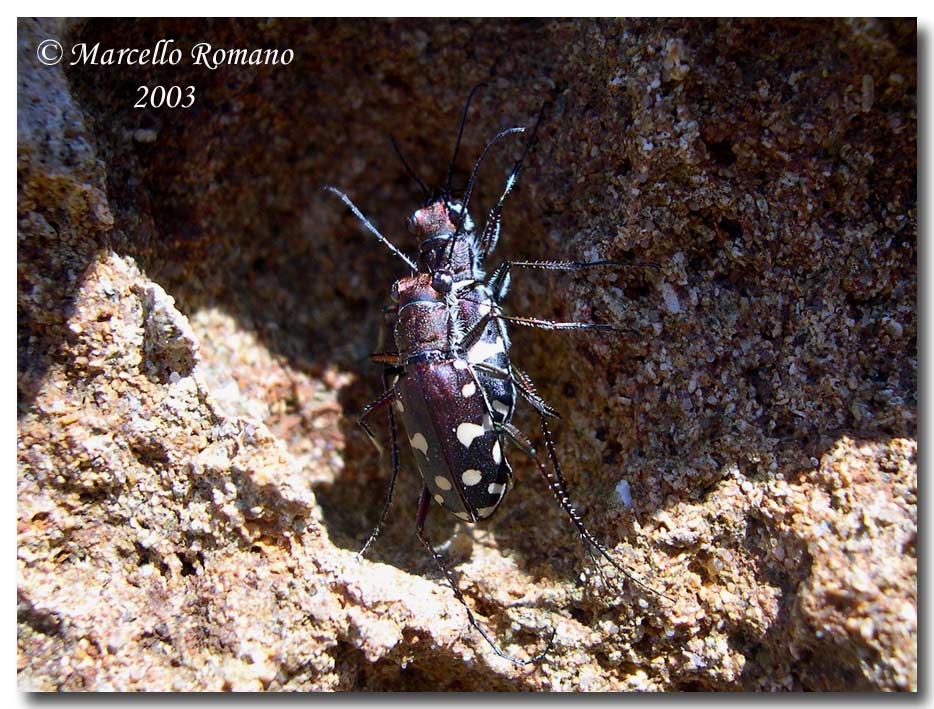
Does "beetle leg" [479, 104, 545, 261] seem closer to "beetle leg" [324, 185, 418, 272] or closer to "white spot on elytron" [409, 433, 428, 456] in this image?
"beetle leg" [324, 185, 418, 272]

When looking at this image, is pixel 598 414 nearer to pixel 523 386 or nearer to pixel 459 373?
pixel 523 386

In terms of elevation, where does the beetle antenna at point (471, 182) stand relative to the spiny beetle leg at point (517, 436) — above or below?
above

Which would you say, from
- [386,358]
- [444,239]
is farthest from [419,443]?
[444,239]

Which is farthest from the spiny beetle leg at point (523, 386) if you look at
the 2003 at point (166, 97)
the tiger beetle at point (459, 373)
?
the 2003 at point (166, 97)

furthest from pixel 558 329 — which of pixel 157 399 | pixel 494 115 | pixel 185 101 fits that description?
pixel 185 101

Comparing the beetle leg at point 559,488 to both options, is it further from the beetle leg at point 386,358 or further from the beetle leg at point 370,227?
the beetle leg at point 370,227

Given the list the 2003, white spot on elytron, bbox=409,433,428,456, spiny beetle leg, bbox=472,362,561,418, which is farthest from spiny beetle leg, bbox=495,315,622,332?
the 2003

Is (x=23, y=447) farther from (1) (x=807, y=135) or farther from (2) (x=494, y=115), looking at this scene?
(1) (x=807, y=135)

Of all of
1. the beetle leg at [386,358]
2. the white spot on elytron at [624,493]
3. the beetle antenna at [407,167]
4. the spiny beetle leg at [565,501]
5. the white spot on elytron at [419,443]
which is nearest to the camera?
the spiny beetle leg at [565,501]
